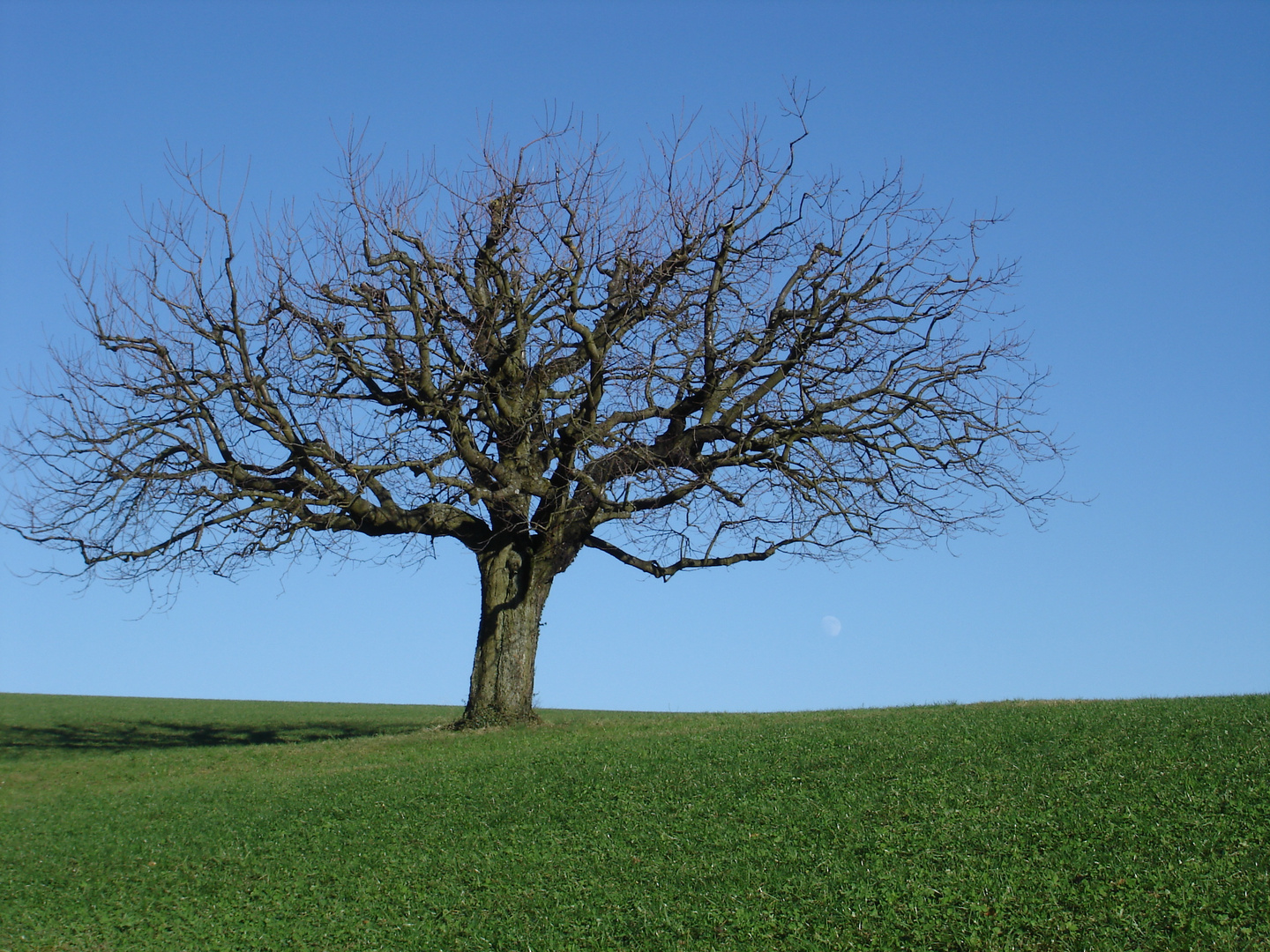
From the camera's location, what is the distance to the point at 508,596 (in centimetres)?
2147

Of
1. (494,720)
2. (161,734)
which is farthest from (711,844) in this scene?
(161,734)

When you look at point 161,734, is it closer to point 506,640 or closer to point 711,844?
point 506,640

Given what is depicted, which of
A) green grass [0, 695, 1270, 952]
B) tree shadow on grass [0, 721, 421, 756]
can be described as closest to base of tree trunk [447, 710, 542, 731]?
green grass [0, 695, 1270, 952]

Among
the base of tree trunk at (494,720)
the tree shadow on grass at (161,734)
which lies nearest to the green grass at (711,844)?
the base of tree trunk at (494,720)

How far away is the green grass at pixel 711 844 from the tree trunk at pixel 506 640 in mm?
2187

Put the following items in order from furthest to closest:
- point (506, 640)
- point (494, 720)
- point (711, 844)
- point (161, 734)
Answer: point (161, 734) < point (506, 640) < point (494, 720) < point (711, 844)

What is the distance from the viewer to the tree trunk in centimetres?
2116

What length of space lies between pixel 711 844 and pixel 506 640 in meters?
10.2

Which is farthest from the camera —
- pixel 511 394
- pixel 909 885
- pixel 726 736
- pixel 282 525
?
pixel 511 394

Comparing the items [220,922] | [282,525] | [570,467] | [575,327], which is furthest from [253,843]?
[575,327]

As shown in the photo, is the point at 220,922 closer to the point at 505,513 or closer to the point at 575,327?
the point at 505,513

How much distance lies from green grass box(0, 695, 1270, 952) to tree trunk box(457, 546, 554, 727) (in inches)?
86.1

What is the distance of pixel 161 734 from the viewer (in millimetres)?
30281

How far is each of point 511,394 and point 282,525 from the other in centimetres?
522
